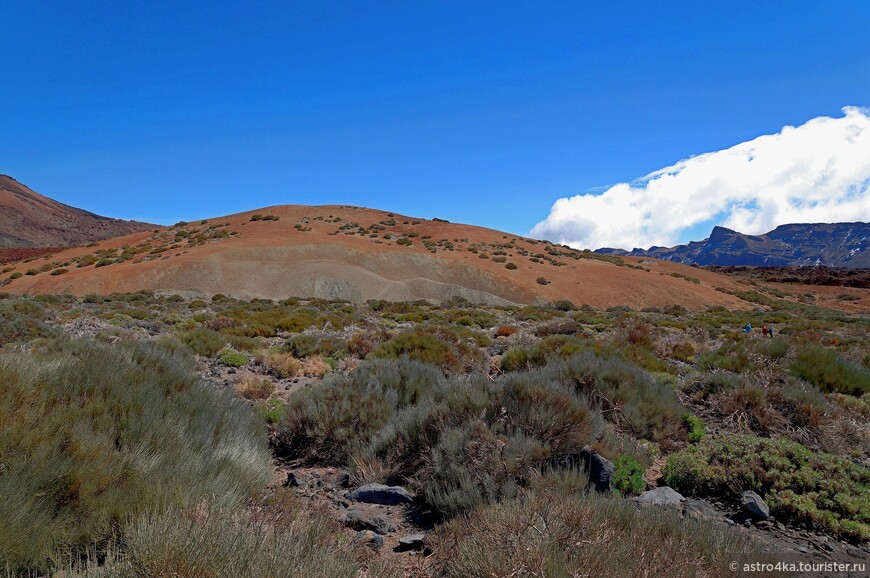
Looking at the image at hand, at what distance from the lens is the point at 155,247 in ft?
153

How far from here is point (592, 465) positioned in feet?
13.4

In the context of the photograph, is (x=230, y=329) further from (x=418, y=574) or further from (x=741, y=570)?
(x=741, y=570)

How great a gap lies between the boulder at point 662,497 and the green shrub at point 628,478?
0.08 m

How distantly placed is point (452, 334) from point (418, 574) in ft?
30.6

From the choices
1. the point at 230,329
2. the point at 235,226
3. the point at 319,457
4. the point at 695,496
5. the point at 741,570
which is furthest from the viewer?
the point at 235,226

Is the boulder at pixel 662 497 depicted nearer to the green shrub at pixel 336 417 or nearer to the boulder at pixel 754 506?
the boulder at pixel 754 506

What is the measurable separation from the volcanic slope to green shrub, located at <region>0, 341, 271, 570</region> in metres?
29.6

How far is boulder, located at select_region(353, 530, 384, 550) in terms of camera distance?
3.46 meters

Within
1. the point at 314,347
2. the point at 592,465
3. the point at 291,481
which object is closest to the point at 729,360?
the point at 592,465

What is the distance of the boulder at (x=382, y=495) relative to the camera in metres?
4.28

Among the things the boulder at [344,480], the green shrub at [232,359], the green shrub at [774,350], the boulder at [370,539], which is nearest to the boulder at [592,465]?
the boulder at [370,539]

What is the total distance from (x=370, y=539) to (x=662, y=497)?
264cm

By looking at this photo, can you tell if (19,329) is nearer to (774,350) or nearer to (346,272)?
(774,350)

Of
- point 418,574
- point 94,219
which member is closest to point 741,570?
point 418,574
